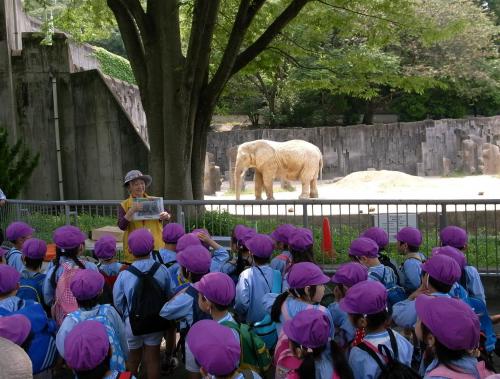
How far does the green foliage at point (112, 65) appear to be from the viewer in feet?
73.8

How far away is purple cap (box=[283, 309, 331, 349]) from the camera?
10.2ft

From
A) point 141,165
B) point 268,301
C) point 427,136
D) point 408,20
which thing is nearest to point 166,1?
point 408,20

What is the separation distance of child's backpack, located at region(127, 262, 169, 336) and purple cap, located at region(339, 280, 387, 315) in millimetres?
1774

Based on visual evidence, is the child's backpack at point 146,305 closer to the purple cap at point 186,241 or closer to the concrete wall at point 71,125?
the purple cap at point 186,241

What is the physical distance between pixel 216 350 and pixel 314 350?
58 centimetres

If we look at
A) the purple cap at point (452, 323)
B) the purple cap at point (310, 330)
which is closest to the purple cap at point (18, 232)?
the purple cap at point (310, 330)

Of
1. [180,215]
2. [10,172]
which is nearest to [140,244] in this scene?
[180,215]

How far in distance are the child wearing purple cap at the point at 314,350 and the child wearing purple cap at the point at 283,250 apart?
2079 millimetres

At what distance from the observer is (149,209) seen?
677cm

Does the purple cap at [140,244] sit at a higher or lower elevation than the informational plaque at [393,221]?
higher

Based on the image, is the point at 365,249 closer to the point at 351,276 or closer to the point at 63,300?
the point at 351,276

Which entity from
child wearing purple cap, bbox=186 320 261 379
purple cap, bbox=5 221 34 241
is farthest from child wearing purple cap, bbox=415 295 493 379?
purple cap, bbox=5 221 34 241

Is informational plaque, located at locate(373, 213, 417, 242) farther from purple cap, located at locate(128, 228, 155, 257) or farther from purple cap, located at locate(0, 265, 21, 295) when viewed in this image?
purple cap, located at locate(0, 265, 21, 295)

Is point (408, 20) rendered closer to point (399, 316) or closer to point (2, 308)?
point (399, 316)
